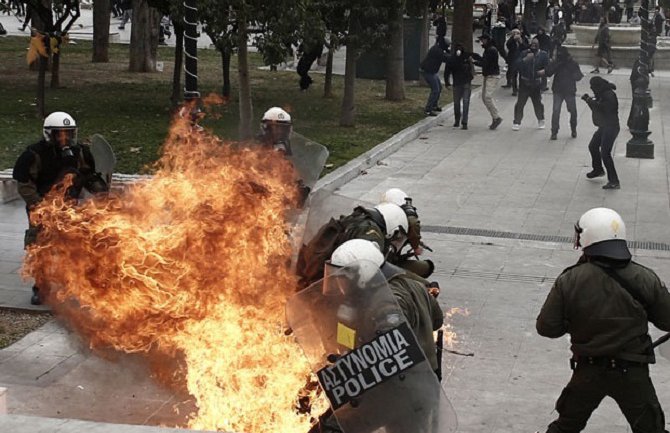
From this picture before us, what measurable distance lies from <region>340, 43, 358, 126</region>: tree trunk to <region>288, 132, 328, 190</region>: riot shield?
10.6m

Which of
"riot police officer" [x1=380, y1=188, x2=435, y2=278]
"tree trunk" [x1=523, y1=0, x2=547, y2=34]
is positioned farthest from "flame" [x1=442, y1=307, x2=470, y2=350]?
"tree trunk" [x1=523, y1=0, x2=547, y2=34]

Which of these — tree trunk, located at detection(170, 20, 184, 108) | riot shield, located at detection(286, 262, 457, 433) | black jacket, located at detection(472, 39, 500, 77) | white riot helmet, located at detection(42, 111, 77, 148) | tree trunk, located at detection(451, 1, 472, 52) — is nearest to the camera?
riot shield, located at detection(286, 262, 457, 433)

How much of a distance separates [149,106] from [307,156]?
40.4ft

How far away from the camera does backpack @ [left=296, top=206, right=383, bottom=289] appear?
681 centimetres

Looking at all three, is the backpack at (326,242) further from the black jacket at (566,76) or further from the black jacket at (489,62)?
the black jacket at (489,62)

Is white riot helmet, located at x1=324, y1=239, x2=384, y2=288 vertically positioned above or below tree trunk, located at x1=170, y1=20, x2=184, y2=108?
below

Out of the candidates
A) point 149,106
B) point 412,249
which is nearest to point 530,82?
point 149,106

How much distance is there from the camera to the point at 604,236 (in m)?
5.83

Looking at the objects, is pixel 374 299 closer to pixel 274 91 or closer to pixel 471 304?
pixel 471 304

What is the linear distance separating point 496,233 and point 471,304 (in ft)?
9.76

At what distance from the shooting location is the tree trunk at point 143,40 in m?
26.8

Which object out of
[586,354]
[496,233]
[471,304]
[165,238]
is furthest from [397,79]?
[586,354]

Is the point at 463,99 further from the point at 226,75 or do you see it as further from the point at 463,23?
the point at 463,23

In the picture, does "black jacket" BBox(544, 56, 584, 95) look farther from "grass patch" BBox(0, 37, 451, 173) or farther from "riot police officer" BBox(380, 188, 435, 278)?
"riot police officer" BBox(380, 188, 435, 278)
